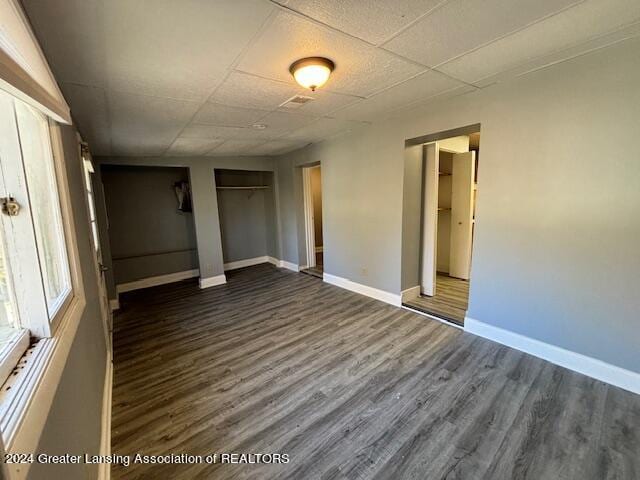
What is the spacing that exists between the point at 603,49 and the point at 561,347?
2.27 meters

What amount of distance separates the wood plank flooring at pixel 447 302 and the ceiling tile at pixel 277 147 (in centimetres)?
303

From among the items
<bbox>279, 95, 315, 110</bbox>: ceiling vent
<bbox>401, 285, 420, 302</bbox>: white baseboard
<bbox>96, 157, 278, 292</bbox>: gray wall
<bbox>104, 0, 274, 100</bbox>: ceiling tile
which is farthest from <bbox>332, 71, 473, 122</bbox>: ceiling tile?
<bbox>96, 157, 278, 292</bbox>: gray wall

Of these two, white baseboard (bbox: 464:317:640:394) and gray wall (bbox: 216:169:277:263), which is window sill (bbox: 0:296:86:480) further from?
gray wall (bbox: 216:169:277:263)

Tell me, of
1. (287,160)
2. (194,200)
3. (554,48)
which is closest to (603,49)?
(554,48)

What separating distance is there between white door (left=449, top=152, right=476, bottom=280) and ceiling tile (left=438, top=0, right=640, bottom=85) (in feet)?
7.41

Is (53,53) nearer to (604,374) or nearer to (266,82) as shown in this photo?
(266,82)

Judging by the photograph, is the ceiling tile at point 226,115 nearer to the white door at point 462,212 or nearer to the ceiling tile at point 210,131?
the ceiling tile at point 210,131

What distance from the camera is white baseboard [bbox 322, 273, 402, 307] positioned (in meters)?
3.73

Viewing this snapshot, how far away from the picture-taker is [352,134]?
3.94 m

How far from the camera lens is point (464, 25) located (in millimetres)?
1562

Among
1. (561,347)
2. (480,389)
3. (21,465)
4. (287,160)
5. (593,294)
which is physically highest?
(287,160)

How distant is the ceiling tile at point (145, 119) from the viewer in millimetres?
2316

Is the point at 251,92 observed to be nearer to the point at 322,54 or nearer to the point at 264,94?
the point at 264,94

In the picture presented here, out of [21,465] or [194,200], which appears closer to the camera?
[21,465]
